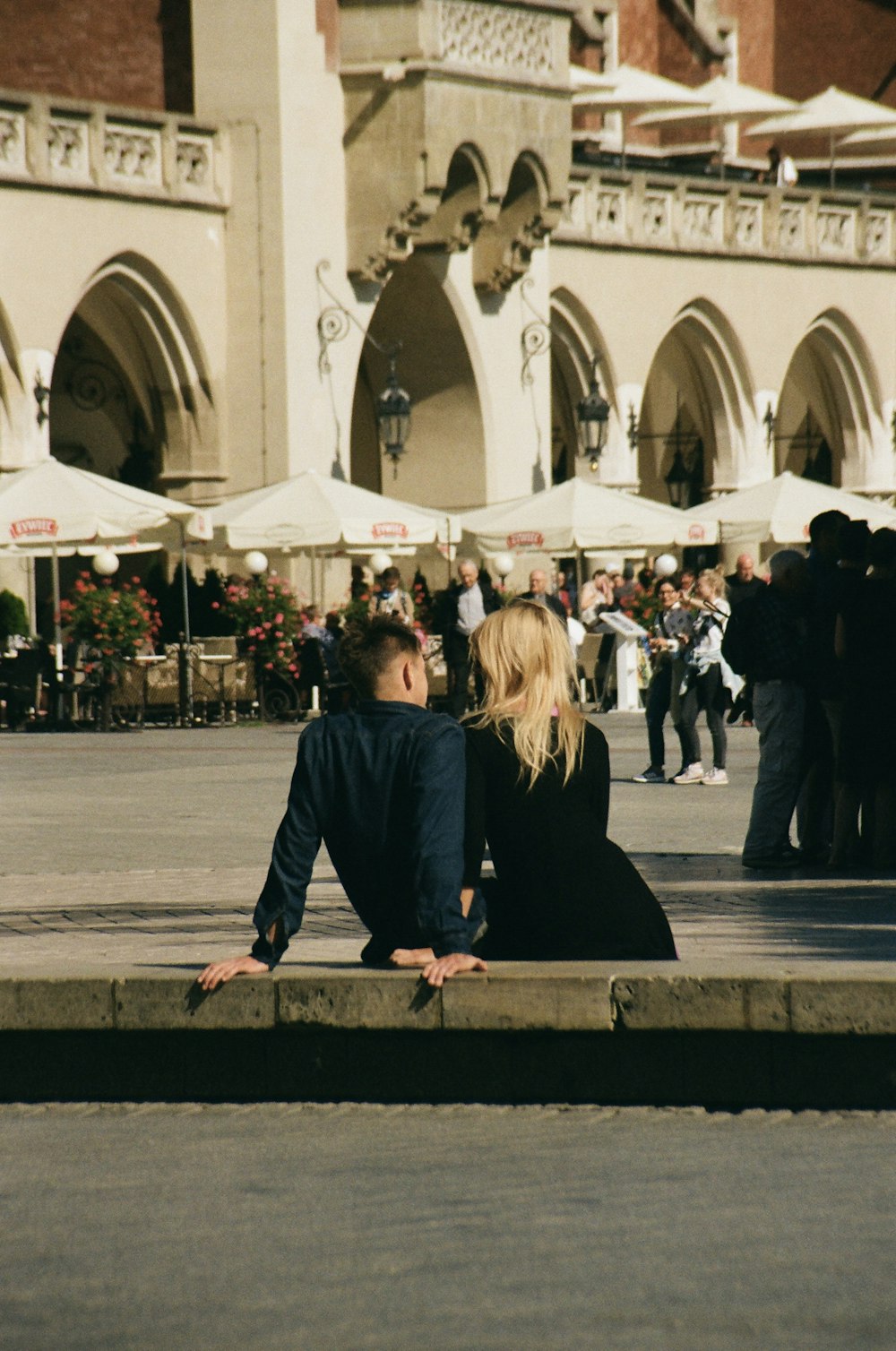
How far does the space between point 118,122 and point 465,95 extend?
4392mm

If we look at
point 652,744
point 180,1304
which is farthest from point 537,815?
point 652,744

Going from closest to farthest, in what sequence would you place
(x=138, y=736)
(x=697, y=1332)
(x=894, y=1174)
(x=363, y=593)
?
1. (x=697, y=1332)
2. (x=894, y=1174)
3. (x=138, y=736)
4. (x=363, y=593)

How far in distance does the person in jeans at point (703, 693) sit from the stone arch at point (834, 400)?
22.6 metres

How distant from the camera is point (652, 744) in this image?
719 inches

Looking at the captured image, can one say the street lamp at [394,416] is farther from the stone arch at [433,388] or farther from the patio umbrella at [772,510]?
the patio umbrella at [772,510]

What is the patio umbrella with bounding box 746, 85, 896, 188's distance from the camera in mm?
40625

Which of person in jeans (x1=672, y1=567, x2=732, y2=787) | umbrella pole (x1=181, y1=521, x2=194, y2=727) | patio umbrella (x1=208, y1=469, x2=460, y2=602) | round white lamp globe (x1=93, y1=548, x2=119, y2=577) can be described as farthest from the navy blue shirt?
round white lamp globe (x1=93, y1=548, x2=119, y2=577)

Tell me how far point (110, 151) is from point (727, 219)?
12032 millimetres

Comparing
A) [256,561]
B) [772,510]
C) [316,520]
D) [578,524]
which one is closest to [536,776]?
[316,520]

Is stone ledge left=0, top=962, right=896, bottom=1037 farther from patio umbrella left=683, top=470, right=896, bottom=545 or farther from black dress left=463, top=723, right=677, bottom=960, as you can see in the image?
patio umbrella left=683, top=470, right=896, bottom=545

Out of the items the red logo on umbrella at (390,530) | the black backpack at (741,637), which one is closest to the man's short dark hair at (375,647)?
the black backpack at (741,637)

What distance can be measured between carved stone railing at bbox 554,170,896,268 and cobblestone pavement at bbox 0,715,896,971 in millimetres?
17664

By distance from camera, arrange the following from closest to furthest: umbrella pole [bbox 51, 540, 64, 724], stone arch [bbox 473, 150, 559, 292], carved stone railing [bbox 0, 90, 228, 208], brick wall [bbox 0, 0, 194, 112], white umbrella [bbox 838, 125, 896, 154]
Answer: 1. umbrella pole [bbox 51, 540, 64, 724]
2. carved stone railing [bbox 0, 90, 228, 208]
3. brick wall [bbox 0, 0, 194, 112]
4. stone arch [bbox 473, 150, 559, 292]
5. white umbrella [bbox 838, 125, 896, 154]

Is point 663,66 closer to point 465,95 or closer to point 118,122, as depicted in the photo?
point 465,95
